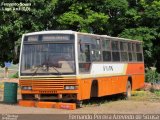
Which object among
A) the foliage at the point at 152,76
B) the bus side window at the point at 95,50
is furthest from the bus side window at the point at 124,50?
the foliage at the point at 152,76

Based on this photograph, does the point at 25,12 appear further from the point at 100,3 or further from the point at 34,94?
the point at 34,94

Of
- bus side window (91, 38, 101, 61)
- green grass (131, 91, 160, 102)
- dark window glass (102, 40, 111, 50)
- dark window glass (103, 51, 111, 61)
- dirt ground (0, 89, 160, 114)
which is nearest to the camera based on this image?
dirt ground (0, 89, 160, 114)

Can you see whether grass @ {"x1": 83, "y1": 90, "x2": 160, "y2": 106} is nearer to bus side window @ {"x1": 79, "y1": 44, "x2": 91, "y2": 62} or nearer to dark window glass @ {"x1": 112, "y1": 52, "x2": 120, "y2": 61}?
dark window glass @ {"x1": 112, "y1": 52, "x2": 120, "y2": 61}

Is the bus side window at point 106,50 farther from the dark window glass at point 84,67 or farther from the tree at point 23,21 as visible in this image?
the tree at point 23,21


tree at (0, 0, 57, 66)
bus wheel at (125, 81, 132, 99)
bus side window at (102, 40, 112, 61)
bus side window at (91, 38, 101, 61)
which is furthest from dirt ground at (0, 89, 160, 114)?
tree at (0, 0, 57, 66)

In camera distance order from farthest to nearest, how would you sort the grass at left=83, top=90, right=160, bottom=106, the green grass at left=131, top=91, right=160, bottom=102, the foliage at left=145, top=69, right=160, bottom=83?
the foliage at left=145, top=69, right=160, bottom=83 → the green grass at left=131, top=91, right=160, bottom=102 → the grass at left=83, top=90, right=160, bottom=106

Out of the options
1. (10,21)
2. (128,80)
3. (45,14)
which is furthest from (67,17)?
(128,80)

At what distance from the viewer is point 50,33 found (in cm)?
1895

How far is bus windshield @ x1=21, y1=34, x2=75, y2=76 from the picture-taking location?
1842cm

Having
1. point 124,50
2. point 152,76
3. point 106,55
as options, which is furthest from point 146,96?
point 152,76

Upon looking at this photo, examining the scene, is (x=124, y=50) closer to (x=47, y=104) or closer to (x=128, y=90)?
(x=128, y=90)

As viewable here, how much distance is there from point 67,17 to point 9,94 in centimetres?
1147

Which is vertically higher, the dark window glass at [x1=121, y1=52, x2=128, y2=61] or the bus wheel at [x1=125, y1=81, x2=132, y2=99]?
the dark window glass at [x1=121, y1=52, x2=128, y2=61]

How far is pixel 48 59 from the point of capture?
18625mm
